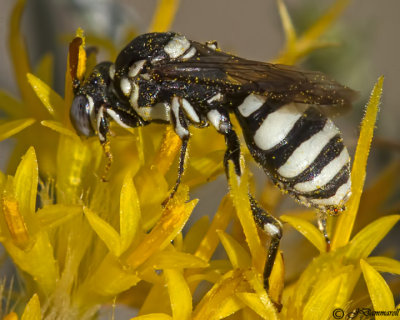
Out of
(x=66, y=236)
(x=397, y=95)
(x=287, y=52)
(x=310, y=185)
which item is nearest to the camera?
(x=310, y=185)

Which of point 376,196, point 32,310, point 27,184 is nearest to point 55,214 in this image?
point 27,184

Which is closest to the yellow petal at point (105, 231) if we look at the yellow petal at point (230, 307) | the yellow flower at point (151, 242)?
the yellow flower at point (151, 242)

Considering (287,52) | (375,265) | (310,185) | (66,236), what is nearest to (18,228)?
(66,236)

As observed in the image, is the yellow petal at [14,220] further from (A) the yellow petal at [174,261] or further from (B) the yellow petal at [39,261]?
(A) the yellow petal at [174,261]

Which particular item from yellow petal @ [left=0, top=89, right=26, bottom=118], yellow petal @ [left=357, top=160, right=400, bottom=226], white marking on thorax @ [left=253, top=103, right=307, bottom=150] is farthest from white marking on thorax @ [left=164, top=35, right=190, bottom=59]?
yellow petal @ [left=357, top=160, right=400, bottom=226]

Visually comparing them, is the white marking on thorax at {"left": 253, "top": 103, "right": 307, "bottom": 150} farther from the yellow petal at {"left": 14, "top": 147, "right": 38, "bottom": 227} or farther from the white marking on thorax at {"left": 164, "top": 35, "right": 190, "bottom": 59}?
the yellow petal at {"left": 14, "top": 147, "right": 38, "bottom": 227}

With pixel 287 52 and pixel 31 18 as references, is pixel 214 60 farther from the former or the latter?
pixel 31 18

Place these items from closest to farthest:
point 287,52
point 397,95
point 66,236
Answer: point 66,236 → point 287,52 → point 397,95
